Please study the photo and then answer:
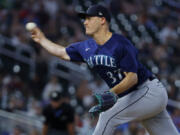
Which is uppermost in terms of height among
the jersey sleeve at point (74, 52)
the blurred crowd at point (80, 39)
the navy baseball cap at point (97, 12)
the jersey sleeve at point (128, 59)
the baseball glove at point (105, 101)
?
the navy baseball cap at point (97, 12)

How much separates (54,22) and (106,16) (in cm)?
692

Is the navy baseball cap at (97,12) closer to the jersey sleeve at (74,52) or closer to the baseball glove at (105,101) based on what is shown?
the jersey sleeve at (74,52)

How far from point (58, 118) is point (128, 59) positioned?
115 inches

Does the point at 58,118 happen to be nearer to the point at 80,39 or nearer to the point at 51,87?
the point at 51,87

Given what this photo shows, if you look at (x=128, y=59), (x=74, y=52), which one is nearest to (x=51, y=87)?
(x=74, y=52)

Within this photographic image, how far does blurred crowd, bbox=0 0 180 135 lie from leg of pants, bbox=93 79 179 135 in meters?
3.34

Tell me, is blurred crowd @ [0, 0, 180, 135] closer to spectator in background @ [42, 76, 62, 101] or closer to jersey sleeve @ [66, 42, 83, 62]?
spectator in background @ [42, 76, 62, 101]

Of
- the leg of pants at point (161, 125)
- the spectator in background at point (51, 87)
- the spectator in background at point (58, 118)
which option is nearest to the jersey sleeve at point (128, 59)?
the leg of pants at point (161, 125)

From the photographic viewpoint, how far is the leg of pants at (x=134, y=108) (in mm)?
5238

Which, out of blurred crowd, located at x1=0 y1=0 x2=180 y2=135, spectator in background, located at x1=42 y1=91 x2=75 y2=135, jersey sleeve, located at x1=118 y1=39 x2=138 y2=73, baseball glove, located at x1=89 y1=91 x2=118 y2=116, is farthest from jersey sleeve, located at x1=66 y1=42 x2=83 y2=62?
blurred crowd, located at x1=0 y1=0 x2=180 y2=135

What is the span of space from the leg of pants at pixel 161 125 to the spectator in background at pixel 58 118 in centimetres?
239

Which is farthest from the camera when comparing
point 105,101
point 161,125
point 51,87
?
point 51,87

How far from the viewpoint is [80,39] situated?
467 inches

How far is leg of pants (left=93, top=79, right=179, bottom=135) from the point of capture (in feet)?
17.2
